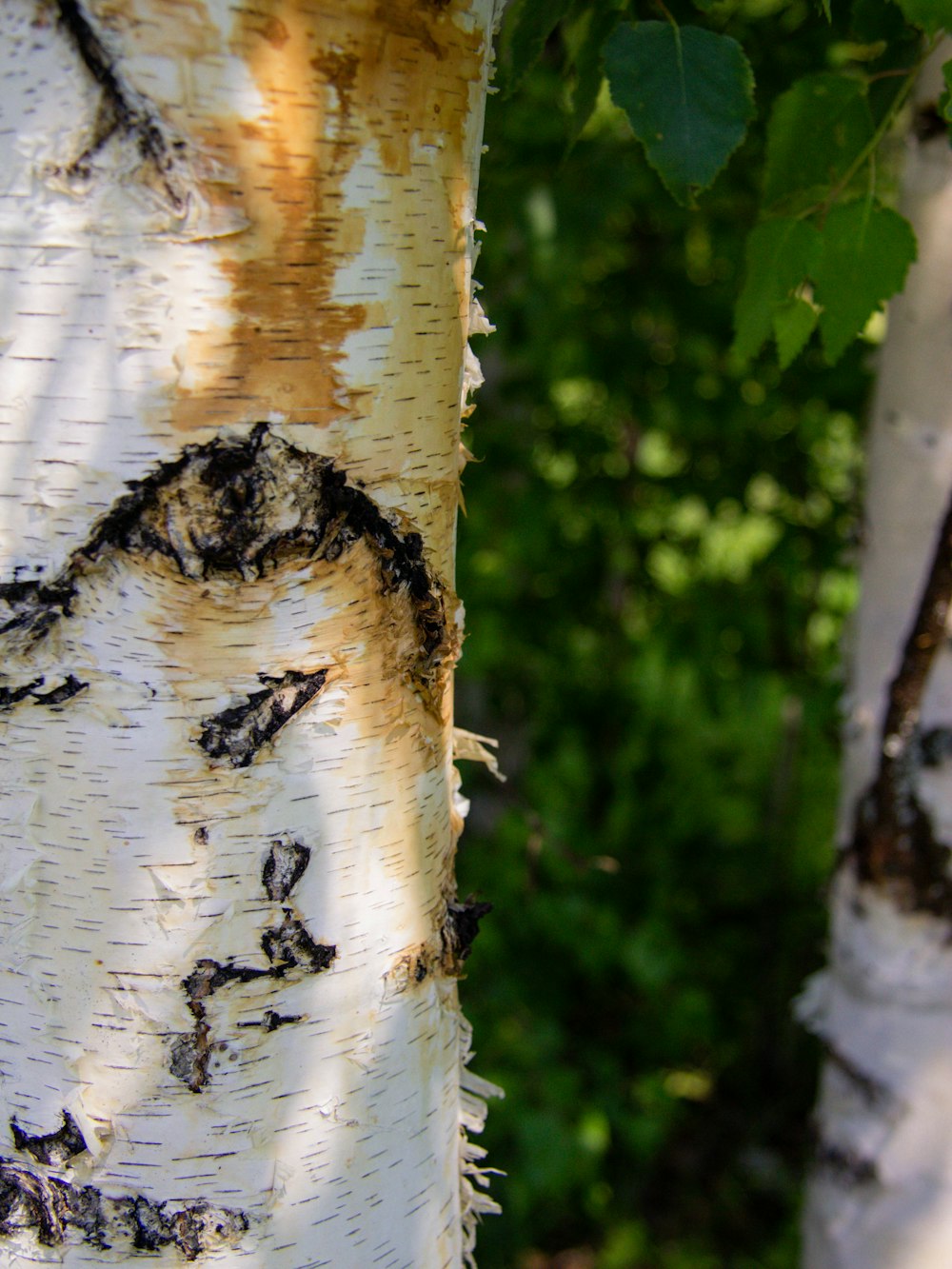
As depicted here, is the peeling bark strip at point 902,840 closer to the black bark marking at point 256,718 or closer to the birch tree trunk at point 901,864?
the birch tree trunk at point 901,864

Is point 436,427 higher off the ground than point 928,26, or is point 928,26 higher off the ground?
point 928,26

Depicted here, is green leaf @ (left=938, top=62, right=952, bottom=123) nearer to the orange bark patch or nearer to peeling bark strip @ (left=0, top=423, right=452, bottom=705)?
the orange bark patch

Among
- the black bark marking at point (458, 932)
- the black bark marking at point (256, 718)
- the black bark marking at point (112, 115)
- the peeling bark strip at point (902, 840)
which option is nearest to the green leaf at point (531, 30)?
the black bark marking at point (112, 115)

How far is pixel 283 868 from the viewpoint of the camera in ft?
1.95

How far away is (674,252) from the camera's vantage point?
203 cm

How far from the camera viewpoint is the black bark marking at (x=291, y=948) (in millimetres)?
598

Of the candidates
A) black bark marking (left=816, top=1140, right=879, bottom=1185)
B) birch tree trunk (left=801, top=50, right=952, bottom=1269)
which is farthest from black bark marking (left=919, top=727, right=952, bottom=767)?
black bark marking (left=816, top=1140, right=879, bottom=1185)

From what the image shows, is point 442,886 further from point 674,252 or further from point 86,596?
point 674,252

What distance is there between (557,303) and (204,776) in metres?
1.45

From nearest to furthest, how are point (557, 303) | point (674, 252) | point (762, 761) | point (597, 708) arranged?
point (557, 303) < point (674, 252) < point (597, 708) < point (762, 761)

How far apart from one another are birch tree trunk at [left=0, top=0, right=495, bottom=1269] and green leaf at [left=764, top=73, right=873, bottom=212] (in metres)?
0.34

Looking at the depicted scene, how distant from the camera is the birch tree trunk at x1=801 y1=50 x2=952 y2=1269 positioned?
118 cm

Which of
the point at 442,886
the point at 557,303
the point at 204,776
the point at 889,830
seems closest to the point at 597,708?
the point at 557,303

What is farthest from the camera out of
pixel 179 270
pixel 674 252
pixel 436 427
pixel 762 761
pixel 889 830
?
pixel 762 761
